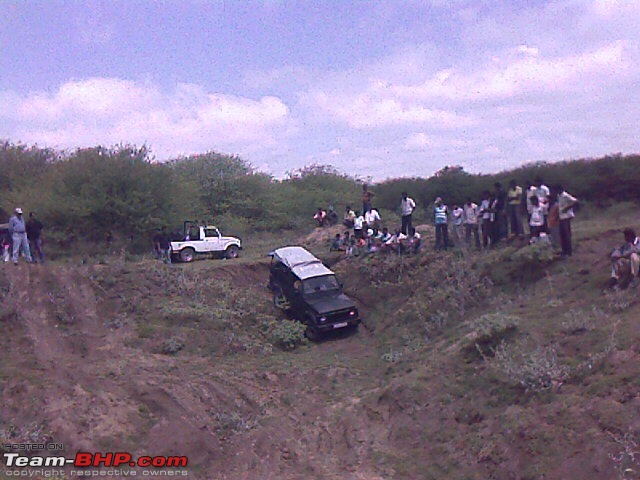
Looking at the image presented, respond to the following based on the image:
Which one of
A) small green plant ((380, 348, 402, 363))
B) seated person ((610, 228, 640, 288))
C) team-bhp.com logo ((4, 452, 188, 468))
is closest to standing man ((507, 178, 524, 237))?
seated person ((610, 228, 640, 288))

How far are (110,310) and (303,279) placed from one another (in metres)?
5.38

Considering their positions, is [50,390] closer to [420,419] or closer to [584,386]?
[420,419]

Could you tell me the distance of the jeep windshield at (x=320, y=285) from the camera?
53.5ft

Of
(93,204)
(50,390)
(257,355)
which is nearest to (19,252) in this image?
(93,204)

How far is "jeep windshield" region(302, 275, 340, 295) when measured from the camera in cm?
1630

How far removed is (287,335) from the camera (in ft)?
49.9

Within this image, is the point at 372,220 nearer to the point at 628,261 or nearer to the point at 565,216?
the point at 565,216

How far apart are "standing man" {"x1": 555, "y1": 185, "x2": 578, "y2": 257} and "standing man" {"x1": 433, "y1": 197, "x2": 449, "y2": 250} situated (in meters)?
4.27

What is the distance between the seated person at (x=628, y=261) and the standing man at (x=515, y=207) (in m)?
4.52

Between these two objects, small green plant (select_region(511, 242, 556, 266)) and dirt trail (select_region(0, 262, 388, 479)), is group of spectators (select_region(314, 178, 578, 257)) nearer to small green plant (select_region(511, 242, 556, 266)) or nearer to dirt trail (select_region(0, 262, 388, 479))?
small green plant (select_region(511, 242, 556, 266))

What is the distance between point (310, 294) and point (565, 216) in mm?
7018

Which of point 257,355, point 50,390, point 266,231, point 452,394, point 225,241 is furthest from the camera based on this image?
point 266,231

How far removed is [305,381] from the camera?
477 inches

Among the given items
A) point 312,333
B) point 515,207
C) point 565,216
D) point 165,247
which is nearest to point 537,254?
point 565,216
